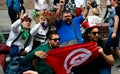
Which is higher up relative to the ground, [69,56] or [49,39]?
→ [49,39]

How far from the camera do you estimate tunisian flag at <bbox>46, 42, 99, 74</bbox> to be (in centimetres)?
582

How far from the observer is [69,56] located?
19.2ft

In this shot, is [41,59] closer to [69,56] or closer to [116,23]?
[69,56]

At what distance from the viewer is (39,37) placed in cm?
805

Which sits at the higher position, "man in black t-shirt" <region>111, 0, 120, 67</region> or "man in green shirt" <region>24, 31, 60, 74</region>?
"man in green shirt" <region>24, 31, 60, 74</region>

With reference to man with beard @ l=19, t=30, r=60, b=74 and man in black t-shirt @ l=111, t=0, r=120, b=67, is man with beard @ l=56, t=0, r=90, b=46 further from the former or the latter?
man in black t-shirt @ l=111, t=0, r=120, b=67

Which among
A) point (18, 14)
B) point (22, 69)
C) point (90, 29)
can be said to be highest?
point (90, 29)

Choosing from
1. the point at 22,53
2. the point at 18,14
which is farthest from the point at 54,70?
the point at 18,14

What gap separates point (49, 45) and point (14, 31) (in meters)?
1.54

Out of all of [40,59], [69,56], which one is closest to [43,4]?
[69,56]

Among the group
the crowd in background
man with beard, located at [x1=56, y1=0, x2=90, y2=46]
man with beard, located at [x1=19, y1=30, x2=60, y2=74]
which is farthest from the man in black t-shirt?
man with beard, located at [x1=19, y1=30, x2=60, y2=74]

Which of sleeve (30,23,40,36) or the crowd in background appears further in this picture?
sleeve (30,23,40,36)

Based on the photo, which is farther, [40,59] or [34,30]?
[34,30]

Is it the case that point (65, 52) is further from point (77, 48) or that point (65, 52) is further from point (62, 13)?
point (62, 13)
